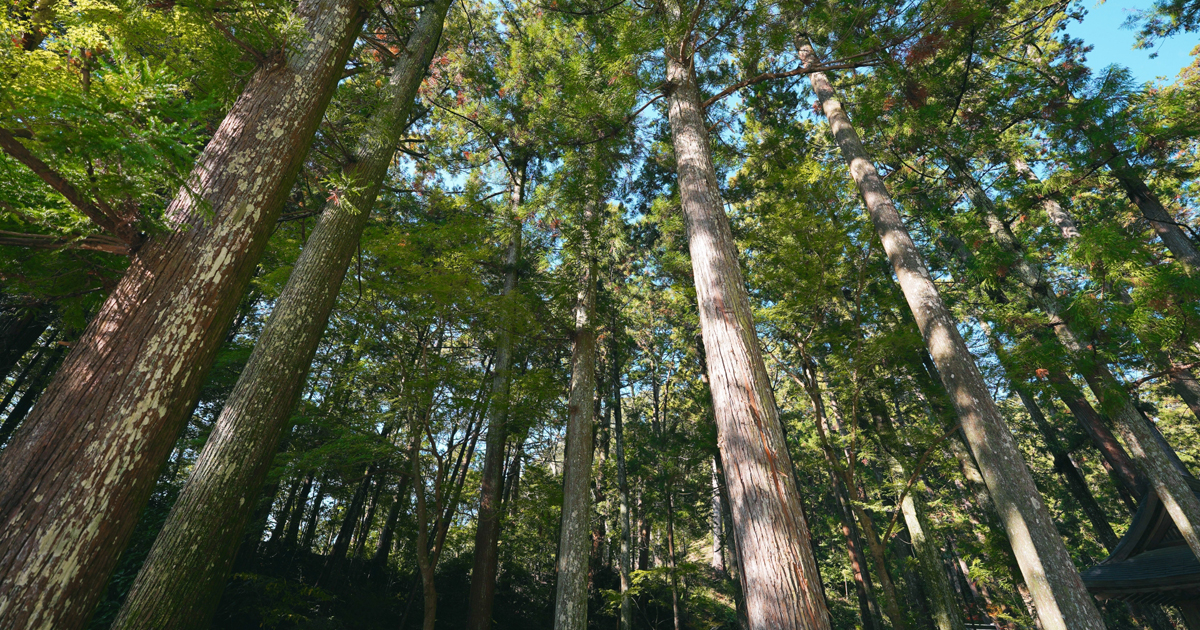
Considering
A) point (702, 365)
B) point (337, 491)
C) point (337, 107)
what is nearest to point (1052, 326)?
point (702, 365)

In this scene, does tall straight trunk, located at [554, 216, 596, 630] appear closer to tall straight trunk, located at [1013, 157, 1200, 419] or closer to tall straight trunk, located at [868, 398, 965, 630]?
tall straight trunk, located at [868, 398, 965, 630]

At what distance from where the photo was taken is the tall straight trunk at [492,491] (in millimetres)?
6844

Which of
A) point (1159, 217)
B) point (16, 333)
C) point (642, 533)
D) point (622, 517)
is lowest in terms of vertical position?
point (622, 517)

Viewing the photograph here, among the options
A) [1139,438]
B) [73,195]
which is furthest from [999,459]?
[73,195]

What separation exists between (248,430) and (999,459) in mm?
7222

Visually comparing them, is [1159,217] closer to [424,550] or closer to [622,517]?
[622,517]

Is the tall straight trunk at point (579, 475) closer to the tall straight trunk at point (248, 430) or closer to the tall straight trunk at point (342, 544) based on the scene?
the tall straight trunk at point (248, 430)

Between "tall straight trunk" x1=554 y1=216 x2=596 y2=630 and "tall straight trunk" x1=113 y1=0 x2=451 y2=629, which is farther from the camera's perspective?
"tall straight trunk" x1=554 y1=216 x2=596 y2=630

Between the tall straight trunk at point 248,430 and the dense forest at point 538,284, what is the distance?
2cm

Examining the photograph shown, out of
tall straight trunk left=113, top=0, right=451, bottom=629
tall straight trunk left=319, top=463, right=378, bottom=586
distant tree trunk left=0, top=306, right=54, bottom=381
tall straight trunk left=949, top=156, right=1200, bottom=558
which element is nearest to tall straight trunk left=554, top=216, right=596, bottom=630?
tall straight trunk left=113, top=0, right=451, bottom=629

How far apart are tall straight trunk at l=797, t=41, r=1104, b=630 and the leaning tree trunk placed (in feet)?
19.3

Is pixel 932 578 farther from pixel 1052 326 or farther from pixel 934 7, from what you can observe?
pixel 934 7

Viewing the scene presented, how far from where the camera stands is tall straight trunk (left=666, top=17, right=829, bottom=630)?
241 centimetres

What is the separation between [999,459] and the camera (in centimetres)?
479
